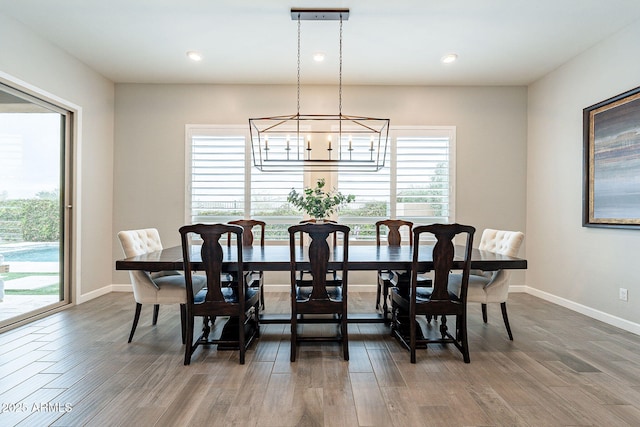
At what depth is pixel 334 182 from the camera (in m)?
4.62

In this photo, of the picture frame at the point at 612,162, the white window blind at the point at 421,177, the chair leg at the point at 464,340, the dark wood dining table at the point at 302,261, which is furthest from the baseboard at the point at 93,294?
the picture frame at the point at 612,162

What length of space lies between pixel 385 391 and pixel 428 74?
382cm

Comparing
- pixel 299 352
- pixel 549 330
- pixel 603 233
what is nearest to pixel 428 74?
pixel 603 233

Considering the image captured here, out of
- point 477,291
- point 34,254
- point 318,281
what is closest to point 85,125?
point 34,254

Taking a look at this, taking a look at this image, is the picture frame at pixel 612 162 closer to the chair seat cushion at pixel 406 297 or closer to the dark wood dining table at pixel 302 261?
the dark wood dining table at pixel 302 261

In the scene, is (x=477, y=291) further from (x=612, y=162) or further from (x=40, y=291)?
(x=40, y=291)

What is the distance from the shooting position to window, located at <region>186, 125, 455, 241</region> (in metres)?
4.64

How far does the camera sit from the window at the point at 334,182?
15.2 feet

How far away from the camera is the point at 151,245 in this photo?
321cm

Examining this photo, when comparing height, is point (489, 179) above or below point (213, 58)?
below

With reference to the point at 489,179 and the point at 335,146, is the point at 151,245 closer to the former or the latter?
the point at 335,146

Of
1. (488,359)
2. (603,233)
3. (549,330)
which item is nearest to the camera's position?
(488,359)

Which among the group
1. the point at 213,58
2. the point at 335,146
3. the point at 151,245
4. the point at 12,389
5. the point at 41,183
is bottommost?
the point at 12,389

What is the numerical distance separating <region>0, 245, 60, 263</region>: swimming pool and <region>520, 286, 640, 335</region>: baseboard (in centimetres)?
591
